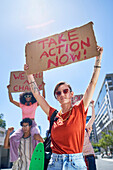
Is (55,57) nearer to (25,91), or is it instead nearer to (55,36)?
(55,36)

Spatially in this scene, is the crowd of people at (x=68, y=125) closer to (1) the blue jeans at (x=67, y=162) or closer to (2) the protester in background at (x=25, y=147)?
(1) the blue jeans at (x=67, y=162)

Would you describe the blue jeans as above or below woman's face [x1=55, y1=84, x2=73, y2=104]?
below

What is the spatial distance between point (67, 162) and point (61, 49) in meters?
1.81

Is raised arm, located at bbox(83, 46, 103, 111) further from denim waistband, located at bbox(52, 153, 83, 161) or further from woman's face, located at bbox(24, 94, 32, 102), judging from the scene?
woman's face, located at bbox(24, 94, 32, 102)

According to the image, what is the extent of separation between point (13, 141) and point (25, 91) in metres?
1.40

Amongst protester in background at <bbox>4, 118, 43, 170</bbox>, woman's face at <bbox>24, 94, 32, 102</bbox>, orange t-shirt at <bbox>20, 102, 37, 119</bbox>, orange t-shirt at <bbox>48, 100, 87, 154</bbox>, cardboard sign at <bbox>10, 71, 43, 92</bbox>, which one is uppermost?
cardboard sign at <bbox>10, 71, 43, 92</bbox>

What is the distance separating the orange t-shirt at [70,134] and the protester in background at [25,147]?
74.2 inches

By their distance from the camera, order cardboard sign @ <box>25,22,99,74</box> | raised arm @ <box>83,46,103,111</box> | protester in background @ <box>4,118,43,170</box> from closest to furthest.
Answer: raised arm @ <box>83,46,103,111</box> → cardboard sign @ <box>25,22,99,74</box> → protester in background @ <box>4,118,43,170</box>

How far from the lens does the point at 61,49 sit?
267 cm

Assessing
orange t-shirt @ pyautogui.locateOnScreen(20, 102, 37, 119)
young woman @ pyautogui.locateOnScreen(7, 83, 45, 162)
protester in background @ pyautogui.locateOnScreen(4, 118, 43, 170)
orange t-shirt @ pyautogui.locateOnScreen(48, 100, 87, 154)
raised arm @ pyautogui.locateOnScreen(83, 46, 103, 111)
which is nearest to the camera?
orange t-shirt @ pyautogui.locateOnScreen(48, 100, 87, 154)

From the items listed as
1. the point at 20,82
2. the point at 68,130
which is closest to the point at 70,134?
the point at 68,130

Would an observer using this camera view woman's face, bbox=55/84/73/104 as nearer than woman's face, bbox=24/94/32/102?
Yes

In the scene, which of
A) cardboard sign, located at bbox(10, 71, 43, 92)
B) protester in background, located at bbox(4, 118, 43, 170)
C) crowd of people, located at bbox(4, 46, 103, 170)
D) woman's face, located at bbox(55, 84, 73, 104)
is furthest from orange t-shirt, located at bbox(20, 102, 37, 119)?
woman's face, located at bbox(55, 84, 73, 104)

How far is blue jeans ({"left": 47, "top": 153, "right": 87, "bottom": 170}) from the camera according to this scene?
4.84 feet
